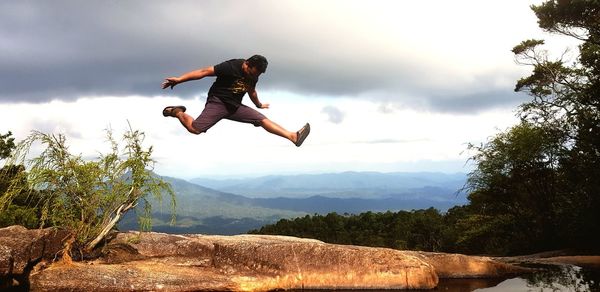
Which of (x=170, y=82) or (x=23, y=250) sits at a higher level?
(x=170, y=82)

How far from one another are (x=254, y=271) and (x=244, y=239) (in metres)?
1.77

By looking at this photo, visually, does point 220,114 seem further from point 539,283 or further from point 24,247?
point 539,283

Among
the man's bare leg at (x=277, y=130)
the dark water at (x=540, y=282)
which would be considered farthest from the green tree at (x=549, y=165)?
the man's bare leg at (x=277, y=130)

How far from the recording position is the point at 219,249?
45.5 feet

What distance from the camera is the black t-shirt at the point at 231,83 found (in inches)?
362

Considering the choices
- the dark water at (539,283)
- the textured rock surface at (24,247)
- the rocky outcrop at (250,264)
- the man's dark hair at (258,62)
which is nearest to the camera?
the man's dark hair at (258,62)

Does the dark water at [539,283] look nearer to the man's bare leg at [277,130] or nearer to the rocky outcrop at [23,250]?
the man's bare leg at [277,130]

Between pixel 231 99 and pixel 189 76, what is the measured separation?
0.94 m

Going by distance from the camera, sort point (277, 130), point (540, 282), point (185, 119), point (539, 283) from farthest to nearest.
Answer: point (540, 282), point (539, 283), point (277, 130), point (185, 119)

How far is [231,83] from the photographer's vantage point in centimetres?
932

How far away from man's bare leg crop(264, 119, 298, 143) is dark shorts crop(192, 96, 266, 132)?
0.12 metres

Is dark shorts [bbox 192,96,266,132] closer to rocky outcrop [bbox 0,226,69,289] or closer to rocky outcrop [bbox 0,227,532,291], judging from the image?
rocky outcrop [bbox 0,227,532,291]

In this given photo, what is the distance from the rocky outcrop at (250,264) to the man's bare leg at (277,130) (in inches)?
203

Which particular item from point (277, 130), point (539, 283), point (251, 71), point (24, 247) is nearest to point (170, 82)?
point (251, 71)
